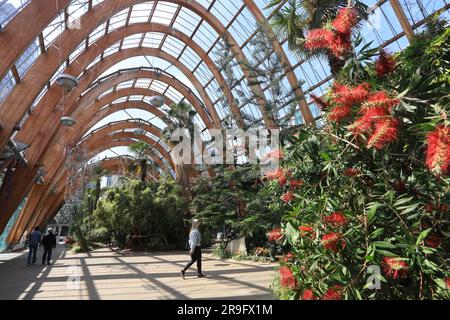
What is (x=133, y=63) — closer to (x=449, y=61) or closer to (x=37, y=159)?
(x=37, y=159)

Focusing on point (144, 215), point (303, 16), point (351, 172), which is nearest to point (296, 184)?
point (351, 172)

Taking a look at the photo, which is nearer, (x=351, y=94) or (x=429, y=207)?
(x=429, y=207)

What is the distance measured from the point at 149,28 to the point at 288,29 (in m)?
20.5

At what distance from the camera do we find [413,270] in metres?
3.26

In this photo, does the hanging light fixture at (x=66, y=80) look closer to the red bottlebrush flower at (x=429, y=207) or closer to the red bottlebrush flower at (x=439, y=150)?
the red bottlebrush flower at (x=429, y=207)

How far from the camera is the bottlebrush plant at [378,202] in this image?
3111 millimetres

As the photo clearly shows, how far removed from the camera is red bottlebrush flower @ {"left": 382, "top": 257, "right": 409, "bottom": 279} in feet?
9.77

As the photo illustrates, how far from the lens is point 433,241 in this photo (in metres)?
3.24

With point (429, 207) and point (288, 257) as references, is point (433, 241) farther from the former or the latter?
point (288, 257)

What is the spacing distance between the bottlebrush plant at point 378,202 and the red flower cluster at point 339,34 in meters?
0.30

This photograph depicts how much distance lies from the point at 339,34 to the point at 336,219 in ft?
6.81

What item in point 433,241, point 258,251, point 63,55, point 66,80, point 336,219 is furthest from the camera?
point 63,55

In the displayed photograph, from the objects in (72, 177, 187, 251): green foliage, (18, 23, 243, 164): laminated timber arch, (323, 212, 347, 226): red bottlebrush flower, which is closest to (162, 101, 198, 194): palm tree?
(18, 23, 243, 164): laminated timber arch
